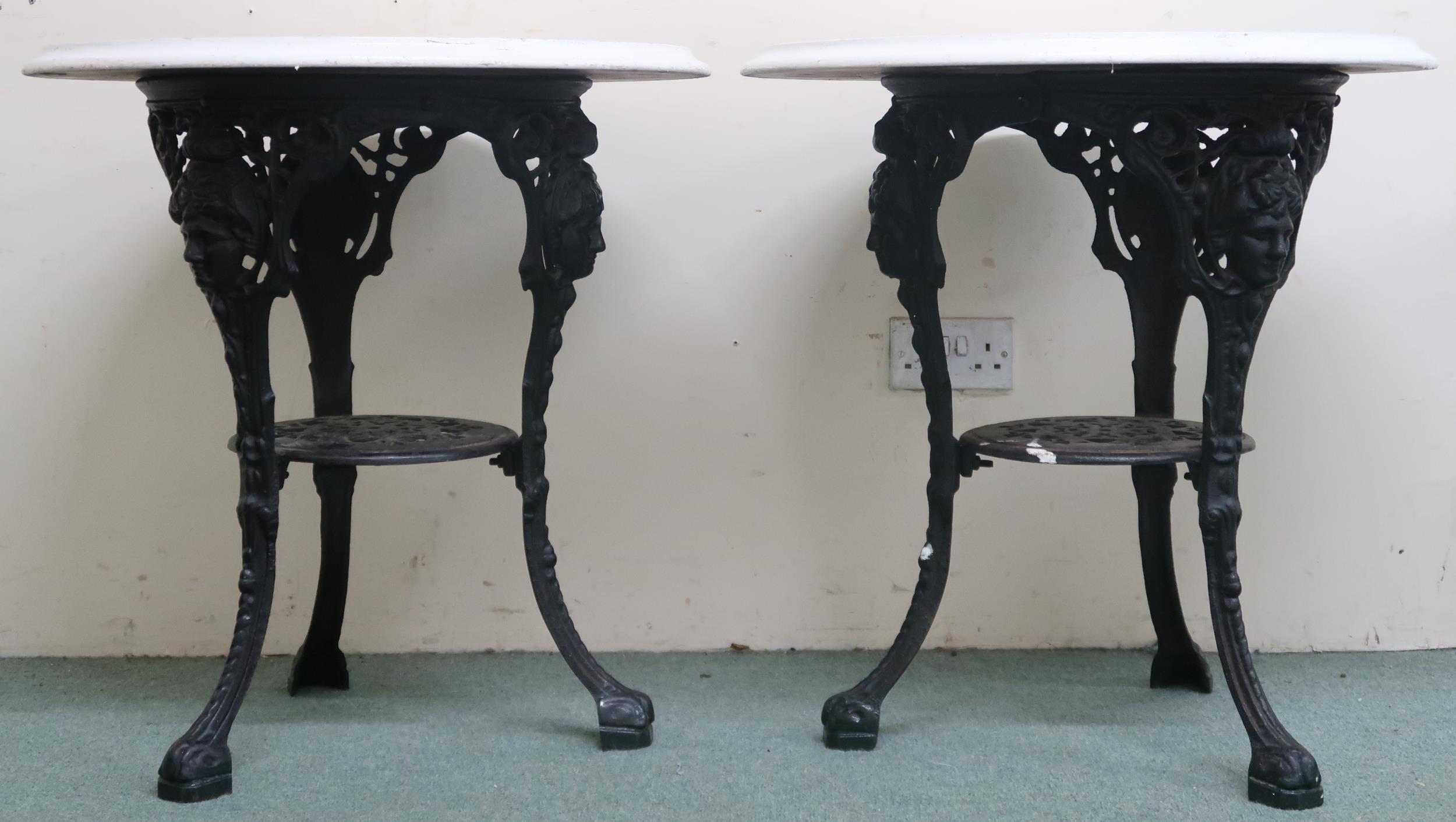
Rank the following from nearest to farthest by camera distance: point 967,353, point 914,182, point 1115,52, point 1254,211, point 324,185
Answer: point 1115,52
point 1254,211
point 914,182
point 324,185
point 967,353

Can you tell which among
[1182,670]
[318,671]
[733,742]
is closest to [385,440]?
[318,671]

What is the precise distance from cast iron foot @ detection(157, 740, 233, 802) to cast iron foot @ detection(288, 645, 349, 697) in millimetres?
307

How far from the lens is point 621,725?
1.52m

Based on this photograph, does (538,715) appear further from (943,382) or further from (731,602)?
(943,382)

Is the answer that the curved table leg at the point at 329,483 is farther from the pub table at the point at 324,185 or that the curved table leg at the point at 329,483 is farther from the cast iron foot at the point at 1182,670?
the cast iron foot at the point at 1182,670

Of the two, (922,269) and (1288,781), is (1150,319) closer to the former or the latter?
(922,269)

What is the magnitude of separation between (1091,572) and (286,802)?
3.75ft

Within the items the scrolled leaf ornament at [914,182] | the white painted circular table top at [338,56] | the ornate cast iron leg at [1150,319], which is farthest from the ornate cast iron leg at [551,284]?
the ornate cast iron leg at [1150,319]

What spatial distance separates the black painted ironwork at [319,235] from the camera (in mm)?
1332

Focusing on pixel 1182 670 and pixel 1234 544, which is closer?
pixel 1234 544

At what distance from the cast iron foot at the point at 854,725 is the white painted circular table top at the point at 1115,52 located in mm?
714

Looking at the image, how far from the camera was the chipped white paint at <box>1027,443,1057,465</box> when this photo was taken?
1.40 metres

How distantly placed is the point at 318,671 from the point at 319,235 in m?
0.57

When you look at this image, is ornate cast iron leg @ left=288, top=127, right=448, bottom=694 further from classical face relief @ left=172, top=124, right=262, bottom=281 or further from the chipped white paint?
the chipped white paint
